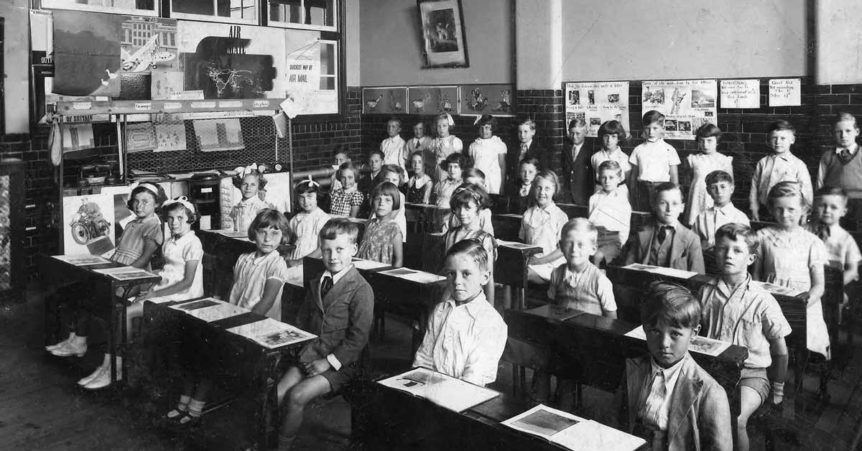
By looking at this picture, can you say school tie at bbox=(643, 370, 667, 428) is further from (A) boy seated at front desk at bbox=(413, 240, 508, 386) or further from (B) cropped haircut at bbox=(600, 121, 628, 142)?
(B) cropped haircut at bbox=(600, 121, 628, 142)

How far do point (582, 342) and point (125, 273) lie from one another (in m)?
2.62

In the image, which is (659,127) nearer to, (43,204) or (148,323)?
(148,323)

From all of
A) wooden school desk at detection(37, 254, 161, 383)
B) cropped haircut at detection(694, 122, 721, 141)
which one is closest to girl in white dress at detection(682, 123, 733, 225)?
cropped haircut at detection(694, 122, 721, 141)

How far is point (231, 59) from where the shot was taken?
8891 mm

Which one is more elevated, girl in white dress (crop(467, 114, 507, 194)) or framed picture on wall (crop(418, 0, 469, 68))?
framed picture on wall (crop(418, 0, 469, 68))

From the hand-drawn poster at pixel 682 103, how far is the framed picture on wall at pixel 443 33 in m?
2.59

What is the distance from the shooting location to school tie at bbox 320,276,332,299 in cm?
366

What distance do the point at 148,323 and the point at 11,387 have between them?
128 centimetres

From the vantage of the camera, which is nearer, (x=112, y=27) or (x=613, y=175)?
(x=613, y=175)

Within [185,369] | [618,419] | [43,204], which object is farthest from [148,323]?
[43,204]

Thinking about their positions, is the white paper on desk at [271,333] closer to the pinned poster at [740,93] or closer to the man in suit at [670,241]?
the man in suit at [670,241]

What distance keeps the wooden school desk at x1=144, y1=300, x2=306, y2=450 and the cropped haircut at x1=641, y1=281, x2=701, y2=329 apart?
4.68 feet

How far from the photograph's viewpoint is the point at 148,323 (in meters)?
3.90

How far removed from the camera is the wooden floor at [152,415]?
12.2 feet
